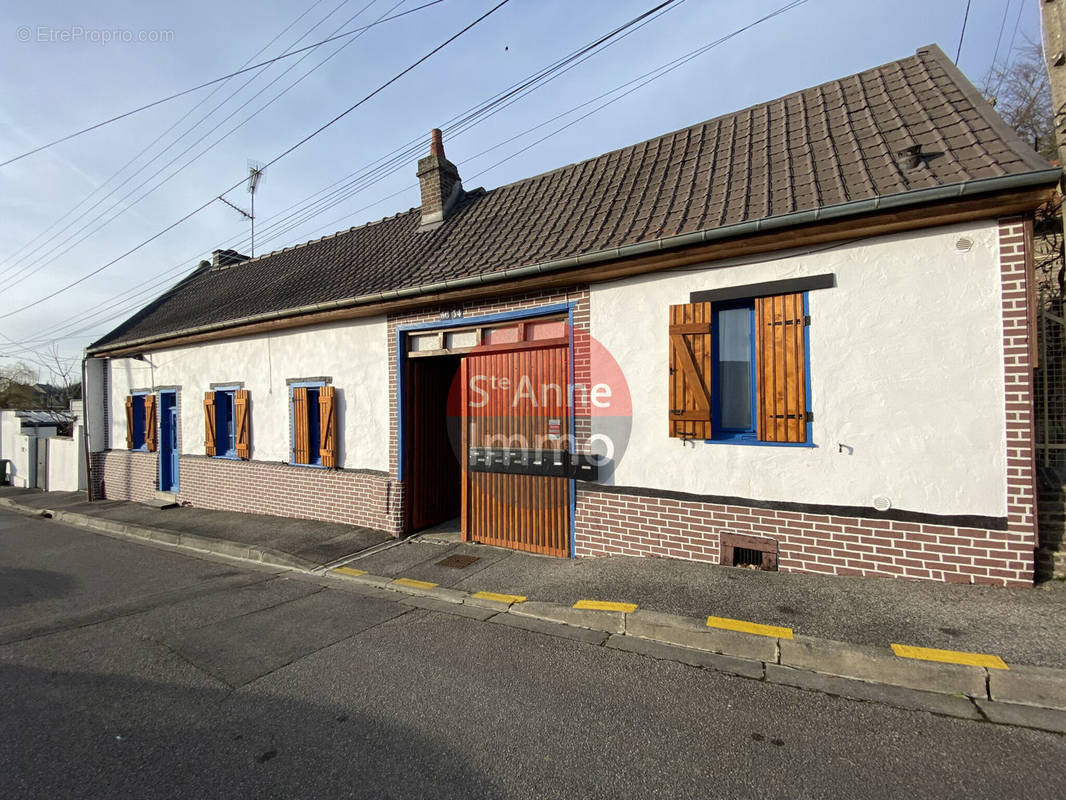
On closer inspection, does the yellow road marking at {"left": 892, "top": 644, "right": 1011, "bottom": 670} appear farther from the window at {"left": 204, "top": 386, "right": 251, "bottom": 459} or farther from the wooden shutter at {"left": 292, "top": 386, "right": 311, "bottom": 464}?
the window at {"left": 204, "top": 386, "right": 251, "bottom": 459}

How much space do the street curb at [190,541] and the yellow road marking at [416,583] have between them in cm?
143

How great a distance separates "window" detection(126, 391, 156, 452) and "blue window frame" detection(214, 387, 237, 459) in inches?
112

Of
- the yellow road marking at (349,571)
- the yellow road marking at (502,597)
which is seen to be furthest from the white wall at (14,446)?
the yellow road marking at (502,597)

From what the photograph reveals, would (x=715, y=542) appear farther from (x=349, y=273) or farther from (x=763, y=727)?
(x=349, y=273)

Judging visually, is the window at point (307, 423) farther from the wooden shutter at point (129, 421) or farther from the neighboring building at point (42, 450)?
the neighboring building at point (42, 450)

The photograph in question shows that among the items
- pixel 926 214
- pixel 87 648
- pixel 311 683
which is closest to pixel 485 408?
pixel 311 683

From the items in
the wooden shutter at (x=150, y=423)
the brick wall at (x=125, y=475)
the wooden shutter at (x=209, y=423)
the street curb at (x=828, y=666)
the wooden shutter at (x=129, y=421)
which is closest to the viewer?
the street curb at (x=828, y=666)

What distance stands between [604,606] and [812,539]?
6.53 ft

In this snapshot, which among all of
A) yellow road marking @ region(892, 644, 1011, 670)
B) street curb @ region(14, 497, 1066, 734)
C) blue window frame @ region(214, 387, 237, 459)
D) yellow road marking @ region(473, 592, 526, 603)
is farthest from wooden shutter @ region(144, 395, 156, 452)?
yellow road marking @ region(892, 644, 1011, 670)

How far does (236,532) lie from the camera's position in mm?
7918

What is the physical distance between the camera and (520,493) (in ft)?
20.6

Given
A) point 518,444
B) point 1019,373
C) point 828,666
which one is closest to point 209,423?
point 518,444

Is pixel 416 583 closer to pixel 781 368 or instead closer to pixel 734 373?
pixel 734 373

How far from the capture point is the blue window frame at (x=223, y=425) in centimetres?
1000
